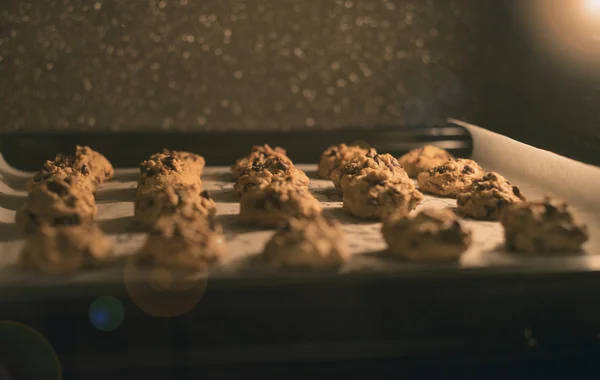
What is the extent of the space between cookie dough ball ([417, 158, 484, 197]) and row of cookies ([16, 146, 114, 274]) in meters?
1.05

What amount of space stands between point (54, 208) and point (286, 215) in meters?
0.59

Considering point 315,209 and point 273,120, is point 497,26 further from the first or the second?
point 315,209

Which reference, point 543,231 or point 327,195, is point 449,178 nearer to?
point 327,195

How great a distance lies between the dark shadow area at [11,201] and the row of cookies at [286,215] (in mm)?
659

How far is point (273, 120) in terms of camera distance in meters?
2.66

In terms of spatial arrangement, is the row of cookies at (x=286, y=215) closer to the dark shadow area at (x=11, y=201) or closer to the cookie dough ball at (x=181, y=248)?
the cookie dough ball at (x=181, y=248)

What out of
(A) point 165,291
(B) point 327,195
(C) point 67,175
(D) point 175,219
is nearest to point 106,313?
(A) point 165,291

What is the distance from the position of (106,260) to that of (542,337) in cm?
92

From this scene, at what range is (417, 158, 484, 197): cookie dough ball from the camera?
201cm

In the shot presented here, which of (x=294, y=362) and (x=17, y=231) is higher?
(x=17, y=231)

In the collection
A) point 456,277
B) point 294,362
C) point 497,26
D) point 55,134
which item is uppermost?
point 497,26

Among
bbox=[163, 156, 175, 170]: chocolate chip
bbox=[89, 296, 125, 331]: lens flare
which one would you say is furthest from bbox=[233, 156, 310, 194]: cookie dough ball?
bbox=[89, 296, 125, 331]: lens flare

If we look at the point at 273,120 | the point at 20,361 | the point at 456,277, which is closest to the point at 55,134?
the point at 273,120

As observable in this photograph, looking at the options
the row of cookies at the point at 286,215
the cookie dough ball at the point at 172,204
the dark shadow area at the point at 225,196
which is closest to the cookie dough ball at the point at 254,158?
the row of cookies at the point at 286,215
